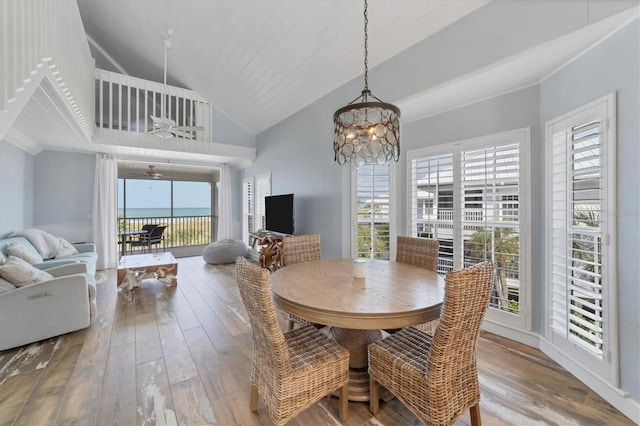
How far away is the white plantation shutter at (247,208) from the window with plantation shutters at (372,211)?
3.79m

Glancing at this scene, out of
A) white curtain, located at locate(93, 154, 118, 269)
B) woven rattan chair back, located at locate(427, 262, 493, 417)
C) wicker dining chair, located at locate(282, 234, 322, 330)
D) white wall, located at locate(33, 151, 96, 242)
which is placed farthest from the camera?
white curtain, located at locate(93, 154, 118, 269)

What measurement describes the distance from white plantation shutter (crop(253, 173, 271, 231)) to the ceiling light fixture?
4.26 metres

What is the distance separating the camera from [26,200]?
16.5 feet

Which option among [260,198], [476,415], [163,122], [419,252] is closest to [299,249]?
[419,252]

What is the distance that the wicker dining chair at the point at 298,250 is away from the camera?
2793mm

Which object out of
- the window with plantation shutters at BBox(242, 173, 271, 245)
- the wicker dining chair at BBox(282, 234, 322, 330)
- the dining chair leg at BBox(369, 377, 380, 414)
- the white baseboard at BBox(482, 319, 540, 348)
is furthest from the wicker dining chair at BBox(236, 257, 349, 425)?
the window with plantation shutters at BBox(242, 173, 271, 245)

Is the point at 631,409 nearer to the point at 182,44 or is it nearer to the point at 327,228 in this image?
the point at 327,228

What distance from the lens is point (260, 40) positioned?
11.6 ft

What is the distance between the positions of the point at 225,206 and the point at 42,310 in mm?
4820

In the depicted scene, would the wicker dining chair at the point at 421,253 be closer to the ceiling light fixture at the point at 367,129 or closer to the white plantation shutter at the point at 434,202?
the white plantation shutter at the point at 434,202

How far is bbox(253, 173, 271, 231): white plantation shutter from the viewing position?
6.21m

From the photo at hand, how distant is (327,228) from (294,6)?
9.21ft

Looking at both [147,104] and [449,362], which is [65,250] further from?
[449,362]

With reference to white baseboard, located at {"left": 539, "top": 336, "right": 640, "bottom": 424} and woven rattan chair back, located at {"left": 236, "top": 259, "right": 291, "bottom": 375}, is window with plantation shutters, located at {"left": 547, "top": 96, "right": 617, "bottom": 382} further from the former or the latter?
woven rattan chair back, located at {"left": 236, "top": 259, "right": 291, "bottom": 375}
